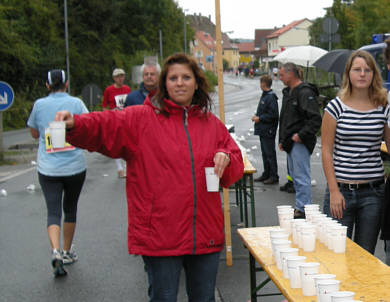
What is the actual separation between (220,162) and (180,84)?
1.60 feet

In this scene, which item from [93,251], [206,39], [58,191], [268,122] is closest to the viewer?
[58,191]

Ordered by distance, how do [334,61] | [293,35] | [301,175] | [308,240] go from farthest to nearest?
[293,35] < [334,61] < [301,175] < [308,240]

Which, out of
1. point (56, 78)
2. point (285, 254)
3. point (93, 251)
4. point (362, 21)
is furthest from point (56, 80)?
point (362, 21)

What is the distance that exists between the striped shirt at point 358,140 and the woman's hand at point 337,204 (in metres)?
0.13

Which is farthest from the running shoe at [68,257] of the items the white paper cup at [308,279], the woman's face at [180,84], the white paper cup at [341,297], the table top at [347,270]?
the white paper cup at [341,297]

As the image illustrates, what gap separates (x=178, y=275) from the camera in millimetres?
3260

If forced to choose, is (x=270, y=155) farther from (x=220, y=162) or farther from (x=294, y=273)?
(x=294, y=273)

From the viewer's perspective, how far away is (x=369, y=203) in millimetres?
4172

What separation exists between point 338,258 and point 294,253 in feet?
1.10

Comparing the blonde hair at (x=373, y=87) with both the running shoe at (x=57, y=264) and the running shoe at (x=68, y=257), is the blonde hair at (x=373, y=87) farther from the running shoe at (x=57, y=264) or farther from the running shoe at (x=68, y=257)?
the running shoe at (x=68, y=257)

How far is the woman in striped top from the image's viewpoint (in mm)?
4098

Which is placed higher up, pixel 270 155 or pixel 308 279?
pixel 308 279

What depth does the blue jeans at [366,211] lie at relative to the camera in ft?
13.6

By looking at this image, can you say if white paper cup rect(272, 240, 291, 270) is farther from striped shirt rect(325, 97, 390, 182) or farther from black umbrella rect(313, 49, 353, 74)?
black umbrella rect(313, 49, 353, 74)
